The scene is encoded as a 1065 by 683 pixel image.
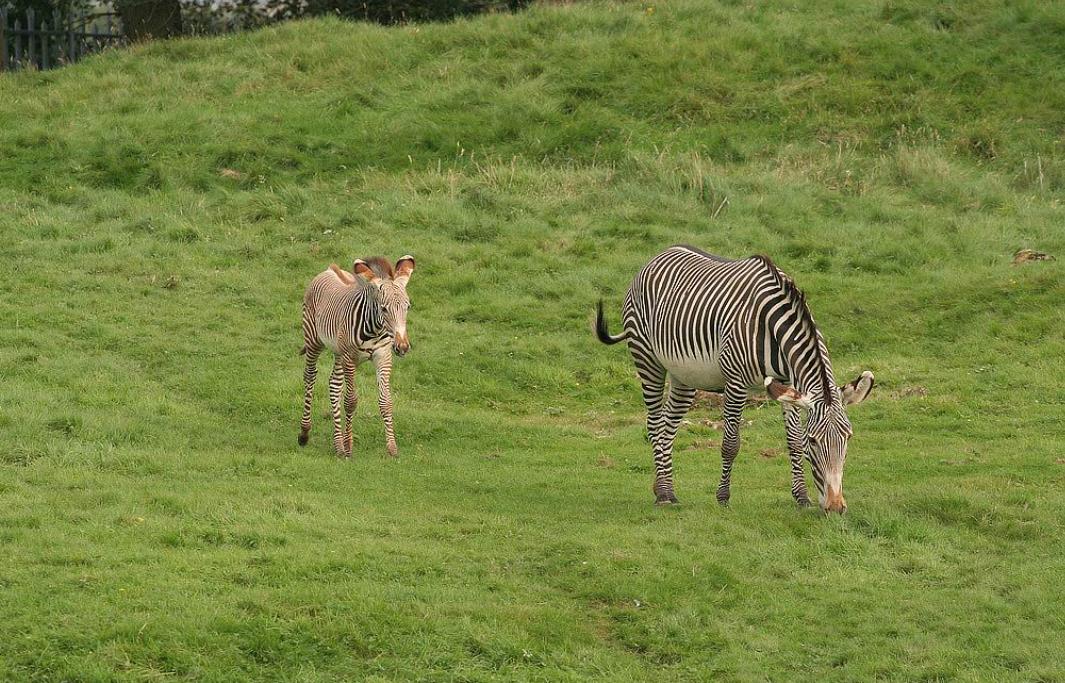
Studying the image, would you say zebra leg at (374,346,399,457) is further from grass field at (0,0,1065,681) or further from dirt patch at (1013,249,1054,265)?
dirt patch at (1013,249,1054,265)

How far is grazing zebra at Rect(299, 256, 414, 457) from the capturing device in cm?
1452

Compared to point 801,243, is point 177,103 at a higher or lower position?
higher

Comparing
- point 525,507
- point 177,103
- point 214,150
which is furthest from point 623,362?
point 177,103

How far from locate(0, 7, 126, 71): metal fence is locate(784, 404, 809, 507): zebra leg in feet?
92.2

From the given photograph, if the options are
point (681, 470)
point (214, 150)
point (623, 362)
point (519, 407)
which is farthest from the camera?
point (214, 150)

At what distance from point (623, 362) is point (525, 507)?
608 cm

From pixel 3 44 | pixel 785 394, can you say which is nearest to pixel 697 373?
pixel 785 394

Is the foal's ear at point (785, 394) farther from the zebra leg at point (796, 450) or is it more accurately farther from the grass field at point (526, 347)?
the grass field at point (526, 347)

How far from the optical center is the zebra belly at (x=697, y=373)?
12916mm

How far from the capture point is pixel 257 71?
3120 cm

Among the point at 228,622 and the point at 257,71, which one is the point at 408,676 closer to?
the point at 228,622

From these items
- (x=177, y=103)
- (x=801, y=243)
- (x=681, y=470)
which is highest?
(x=177, y=103)

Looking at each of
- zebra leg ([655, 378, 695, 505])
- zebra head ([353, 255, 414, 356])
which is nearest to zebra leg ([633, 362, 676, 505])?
zebra leg ([655, 378, 695, 505])

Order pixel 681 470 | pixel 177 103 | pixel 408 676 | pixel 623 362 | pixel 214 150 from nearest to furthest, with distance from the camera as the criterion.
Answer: pixel 408 676
pixel 681 470
pixel 623 362
pixel 214 150
pixel 177 103
